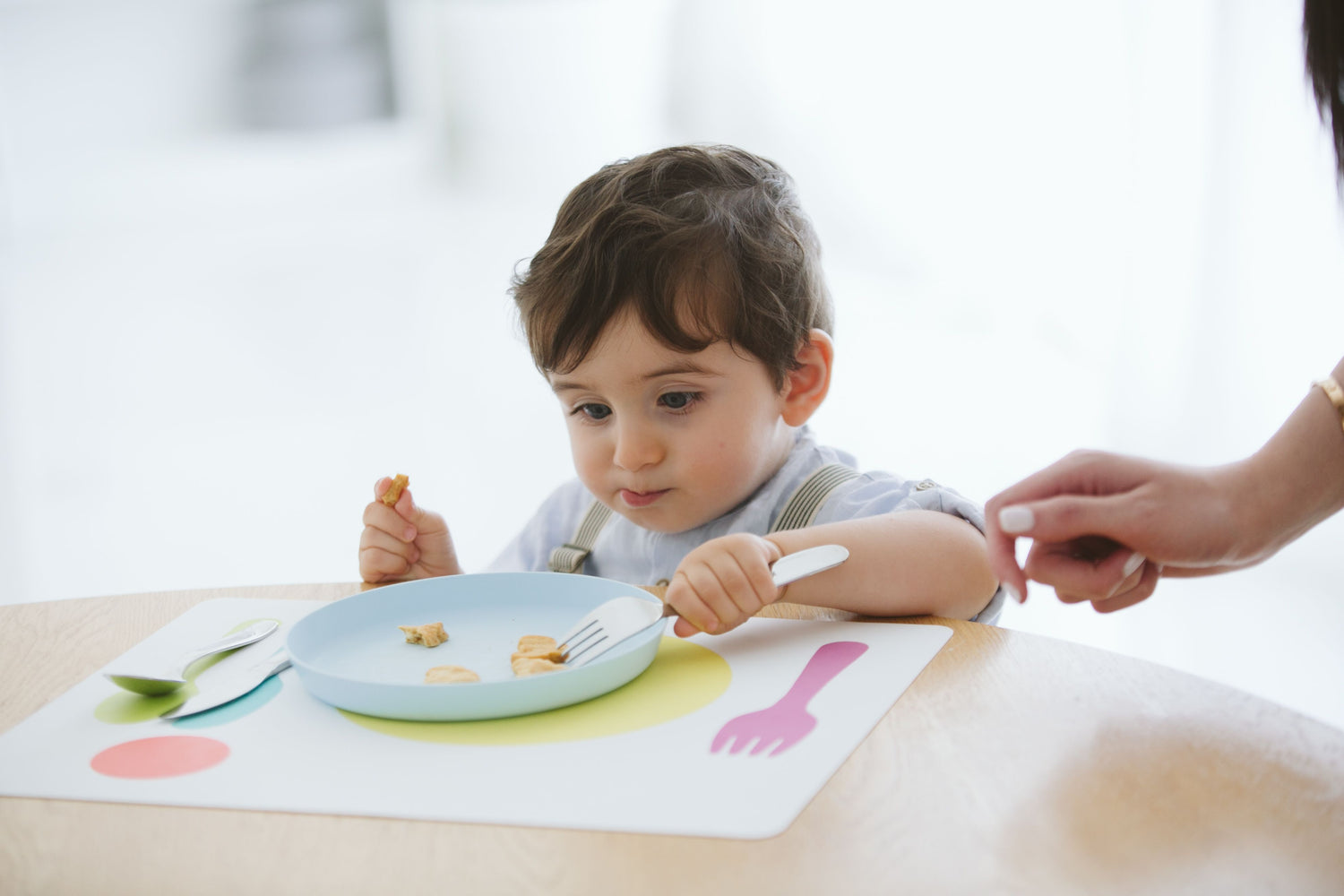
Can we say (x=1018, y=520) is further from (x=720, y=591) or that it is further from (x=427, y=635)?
(x=427, y=635)

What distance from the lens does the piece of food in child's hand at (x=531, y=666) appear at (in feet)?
2.26

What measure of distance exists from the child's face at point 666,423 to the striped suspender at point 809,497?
0.05 m

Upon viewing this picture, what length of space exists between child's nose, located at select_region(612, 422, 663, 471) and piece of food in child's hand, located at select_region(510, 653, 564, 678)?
31 cm

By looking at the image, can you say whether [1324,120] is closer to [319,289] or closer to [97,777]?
[97,777]

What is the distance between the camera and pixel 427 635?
777 millimetres

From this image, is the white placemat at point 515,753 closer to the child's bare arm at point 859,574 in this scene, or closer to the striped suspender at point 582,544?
the child's bare arm at point 859,574

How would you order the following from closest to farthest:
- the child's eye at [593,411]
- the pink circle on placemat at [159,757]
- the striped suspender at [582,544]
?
the pink circle on placemat at [159,757] < the child's eye at [593,411] < the striped suspender at [582,544]

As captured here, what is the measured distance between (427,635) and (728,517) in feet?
1.40

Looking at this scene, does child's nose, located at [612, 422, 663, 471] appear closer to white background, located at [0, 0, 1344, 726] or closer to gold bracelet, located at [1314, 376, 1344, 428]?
gold bracelet, located at [1314, 376, 1344, 428]

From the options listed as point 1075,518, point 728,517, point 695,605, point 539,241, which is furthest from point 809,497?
point 539,241

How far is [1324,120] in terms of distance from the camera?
0.68 meters

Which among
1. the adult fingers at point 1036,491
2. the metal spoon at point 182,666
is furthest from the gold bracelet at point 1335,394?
the metal spoon at point 182,666

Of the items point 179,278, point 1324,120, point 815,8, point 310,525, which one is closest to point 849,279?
point 815,8

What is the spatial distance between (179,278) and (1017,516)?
3.58 m
